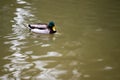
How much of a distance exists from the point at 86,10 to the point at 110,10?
1.40 meters

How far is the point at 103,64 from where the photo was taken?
843 cm

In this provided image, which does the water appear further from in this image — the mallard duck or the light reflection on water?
the mallard duck

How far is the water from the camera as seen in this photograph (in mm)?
7848

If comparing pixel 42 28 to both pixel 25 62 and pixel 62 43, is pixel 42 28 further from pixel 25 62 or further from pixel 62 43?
pixel 25 62

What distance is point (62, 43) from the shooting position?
10.1 m

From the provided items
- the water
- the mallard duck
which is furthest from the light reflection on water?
the mallard duck

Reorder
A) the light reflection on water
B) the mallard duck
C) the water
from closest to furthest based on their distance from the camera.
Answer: the light reflection on water → the water → the mallard duck

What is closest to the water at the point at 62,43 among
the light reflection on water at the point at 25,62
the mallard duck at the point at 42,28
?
the light reflection on water at the point at 25,62

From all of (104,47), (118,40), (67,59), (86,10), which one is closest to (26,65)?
(67,59)

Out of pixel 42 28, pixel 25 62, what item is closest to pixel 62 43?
pixel 42 28

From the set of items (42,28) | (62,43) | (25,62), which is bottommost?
(25,62)

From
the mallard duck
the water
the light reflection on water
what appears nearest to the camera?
the light reflection on water

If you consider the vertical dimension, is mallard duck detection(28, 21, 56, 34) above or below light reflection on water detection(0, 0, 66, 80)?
above

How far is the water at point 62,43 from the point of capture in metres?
7.85
